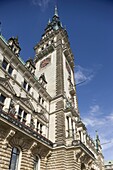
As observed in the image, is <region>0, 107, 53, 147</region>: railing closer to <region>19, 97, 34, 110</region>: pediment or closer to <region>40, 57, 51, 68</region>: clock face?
<region>19, 97, 34, 110</region>: pediment

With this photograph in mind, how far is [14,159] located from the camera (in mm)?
16672

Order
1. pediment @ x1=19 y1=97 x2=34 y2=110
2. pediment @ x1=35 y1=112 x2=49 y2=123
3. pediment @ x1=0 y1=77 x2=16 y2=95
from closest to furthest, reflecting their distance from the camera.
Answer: pediment @ x1=0 y1=77 x2=16 y2=95 < pediment @ x1=19 y1=97 x2=34 y2=110 < pediment @ x1=35 y1=112 x2=49 y2=123

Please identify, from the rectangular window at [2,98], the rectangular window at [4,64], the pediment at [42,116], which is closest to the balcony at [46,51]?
the pediment at [42,116]

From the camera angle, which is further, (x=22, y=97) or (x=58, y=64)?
(x=58, y=64)

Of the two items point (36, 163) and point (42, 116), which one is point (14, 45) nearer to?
point (42, 116)

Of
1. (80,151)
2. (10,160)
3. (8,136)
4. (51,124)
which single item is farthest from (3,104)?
(80,151)

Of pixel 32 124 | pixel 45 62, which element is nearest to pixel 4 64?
pixel 32 124

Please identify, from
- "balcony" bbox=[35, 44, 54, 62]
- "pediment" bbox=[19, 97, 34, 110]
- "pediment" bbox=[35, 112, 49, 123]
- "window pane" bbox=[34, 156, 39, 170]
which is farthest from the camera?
"balcony" bbox=[35, 44, 54, 62]

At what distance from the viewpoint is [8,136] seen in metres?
15.8

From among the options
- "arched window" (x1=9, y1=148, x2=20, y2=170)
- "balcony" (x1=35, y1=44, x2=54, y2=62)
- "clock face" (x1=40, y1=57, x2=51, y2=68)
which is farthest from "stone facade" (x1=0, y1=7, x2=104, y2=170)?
"balcony" (x1=35, y1=44, x2=54, y2=62)

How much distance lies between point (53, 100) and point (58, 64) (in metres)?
9.37

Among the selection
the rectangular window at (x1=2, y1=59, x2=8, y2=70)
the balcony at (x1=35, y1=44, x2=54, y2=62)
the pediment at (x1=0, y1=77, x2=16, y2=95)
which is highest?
the balcony at (x1=35, y1=44, x2=54, y2=62)

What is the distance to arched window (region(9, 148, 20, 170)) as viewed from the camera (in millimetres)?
16141

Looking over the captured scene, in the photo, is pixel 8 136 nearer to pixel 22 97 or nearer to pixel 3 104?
pixel 3 104
